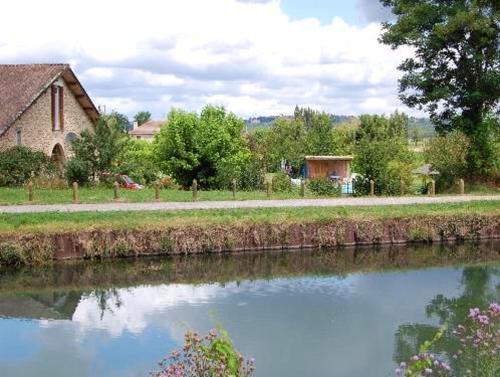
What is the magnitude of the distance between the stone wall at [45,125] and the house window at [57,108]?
349 millimetres

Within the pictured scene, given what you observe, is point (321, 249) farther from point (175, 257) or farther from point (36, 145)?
point (36, 145)

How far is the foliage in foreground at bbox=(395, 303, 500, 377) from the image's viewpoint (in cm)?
650

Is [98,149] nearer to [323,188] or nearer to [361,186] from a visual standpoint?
[323,188]

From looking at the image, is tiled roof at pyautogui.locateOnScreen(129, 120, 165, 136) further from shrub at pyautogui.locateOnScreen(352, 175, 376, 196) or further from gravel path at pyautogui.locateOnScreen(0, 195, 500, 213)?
gravel path at pyautogui.locateOnScreen(0, 195, 500, 213)

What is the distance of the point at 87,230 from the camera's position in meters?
20.0

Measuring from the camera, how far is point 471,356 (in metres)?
10.3

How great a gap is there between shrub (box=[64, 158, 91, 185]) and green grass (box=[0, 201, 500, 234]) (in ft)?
29.1

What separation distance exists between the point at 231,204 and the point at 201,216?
3685 mm

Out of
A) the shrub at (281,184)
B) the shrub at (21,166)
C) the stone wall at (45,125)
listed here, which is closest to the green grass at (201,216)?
the shrub at (281,184)

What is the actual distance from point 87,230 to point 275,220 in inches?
223

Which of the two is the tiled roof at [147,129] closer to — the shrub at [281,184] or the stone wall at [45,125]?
the stone wall at [45,125]

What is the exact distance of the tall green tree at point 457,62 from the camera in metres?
31.2

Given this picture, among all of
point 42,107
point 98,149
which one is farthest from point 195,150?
point 42,107

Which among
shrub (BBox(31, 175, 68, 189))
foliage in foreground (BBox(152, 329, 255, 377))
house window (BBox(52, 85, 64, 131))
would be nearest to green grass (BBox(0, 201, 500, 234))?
shrub (BBox(31, 175, 68, 189))
